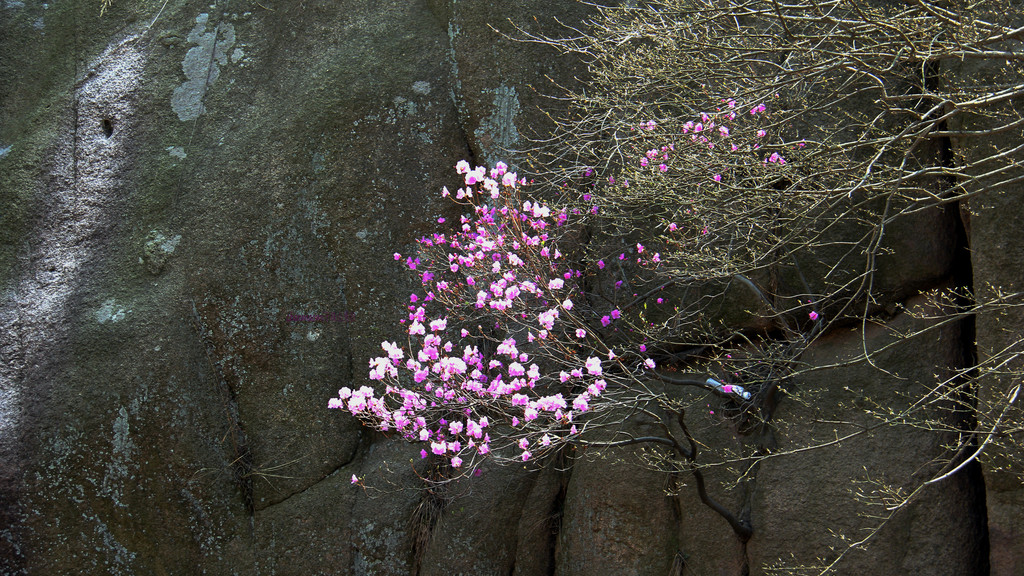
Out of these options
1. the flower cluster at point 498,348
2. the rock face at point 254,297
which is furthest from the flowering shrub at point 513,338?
the rock face at point 254,297

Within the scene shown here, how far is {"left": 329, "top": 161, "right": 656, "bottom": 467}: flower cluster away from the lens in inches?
165

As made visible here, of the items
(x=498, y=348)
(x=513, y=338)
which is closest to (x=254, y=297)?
(x=513, y=338)

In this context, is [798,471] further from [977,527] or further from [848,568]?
[977,527]

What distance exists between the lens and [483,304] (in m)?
4.45

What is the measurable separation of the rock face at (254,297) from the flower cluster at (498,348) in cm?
38

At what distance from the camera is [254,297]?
18.3 feet

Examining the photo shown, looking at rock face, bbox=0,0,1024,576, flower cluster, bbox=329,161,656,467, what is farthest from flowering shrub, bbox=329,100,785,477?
rock face, bbox=0,0,1024,576

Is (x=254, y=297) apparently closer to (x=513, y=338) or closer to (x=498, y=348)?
(x=513, y=338)

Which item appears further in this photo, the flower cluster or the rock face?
the rock face

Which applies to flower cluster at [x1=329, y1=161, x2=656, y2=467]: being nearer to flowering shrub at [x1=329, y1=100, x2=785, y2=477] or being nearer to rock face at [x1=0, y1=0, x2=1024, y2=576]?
flowering shrub at [x1=329, y1=100, x2=785, y2=477]

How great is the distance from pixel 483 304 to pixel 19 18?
16.6 feet

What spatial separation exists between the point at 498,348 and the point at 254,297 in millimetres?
2227

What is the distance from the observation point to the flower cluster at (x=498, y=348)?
4184 mm

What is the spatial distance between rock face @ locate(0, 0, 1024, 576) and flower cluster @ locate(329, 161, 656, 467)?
1.24 feet
